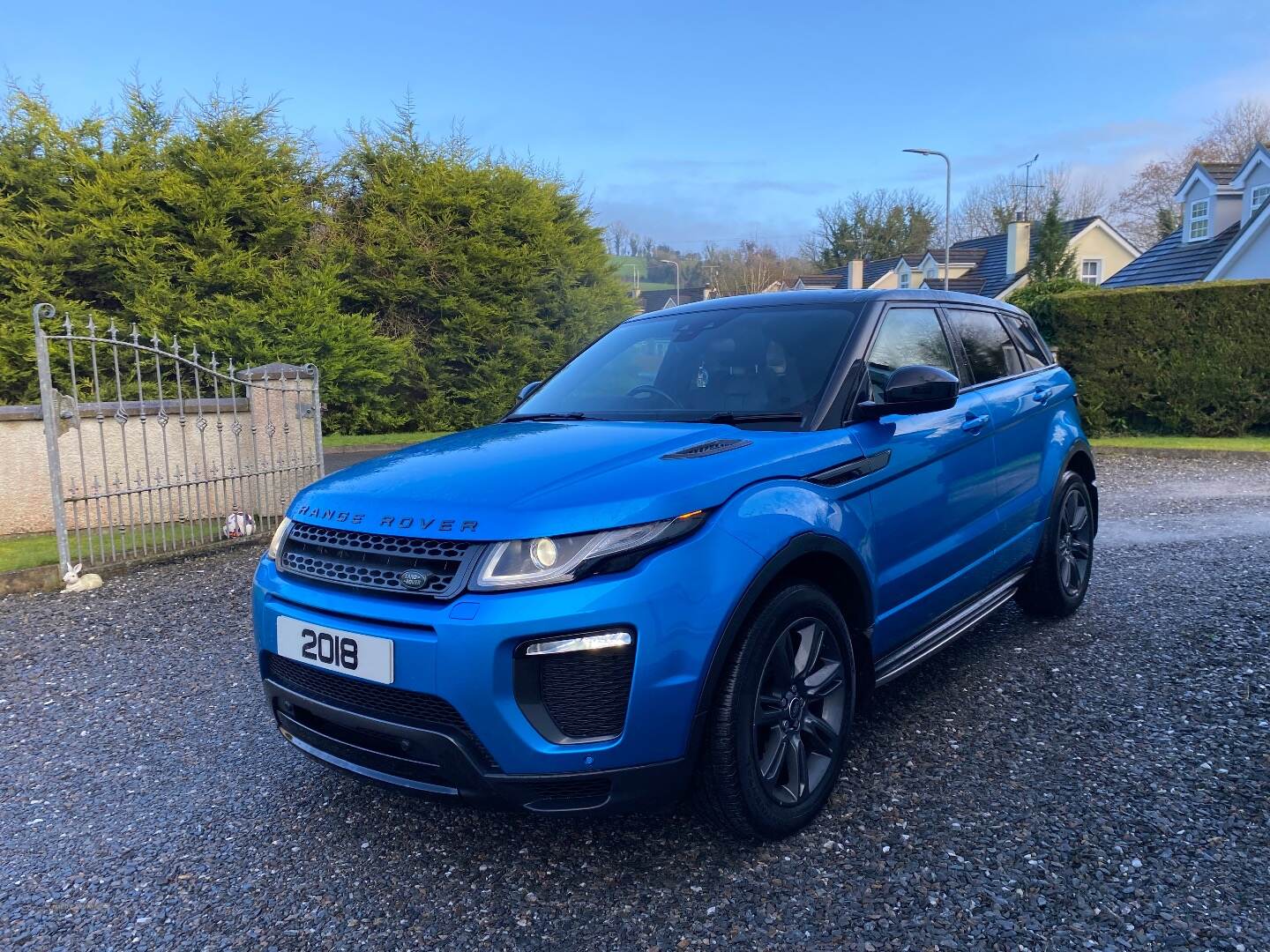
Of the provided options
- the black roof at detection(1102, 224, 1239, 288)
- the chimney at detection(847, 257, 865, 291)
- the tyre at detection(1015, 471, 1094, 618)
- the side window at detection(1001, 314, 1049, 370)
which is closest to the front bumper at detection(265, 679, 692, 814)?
the tyre at detection(1015, 471, 1094, 618)

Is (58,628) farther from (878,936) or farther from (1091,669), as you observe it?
(1091,669)

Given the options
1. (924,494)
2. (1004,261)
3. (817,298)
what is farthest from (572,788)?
(1004,261)

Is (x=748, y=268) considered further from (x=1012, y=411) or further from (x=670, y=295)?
(x=1012, y=411)

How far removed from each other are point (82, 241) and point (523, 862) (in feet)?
39.7

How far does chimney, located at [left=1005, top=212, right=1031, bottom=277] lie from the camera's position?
41781 mm

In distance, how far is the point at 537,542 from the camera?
7.63 ft

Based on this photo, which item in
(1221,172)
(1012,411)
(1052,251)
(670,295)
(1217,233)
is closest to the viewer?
(1012,411)

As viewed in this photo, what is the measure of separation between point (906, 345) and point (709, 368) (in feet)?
2.83

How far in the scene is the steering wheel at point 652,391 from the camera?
11.4 feet

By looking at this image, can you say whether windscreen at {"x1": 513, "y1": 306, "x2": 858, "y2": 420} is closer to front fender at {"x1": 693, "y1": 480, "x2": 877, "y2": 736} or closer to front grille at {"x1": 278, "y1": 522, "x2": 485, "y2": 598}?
front fender at {"x1": 693, "y1": 480, "x2": 877, "y2": 736}

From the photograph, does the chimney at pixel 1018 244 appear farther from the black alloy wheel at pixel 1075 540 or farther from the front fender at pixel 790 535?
the front fender at pixel 790 535

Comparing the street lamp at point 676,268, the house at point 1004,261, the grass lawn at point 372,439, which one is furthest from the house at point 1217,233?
the street lamp at point 676,268

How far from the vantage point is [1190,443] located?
13.3 m

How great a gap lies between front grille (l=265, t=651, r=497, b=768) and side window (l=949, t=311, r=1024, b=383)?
3009mm
